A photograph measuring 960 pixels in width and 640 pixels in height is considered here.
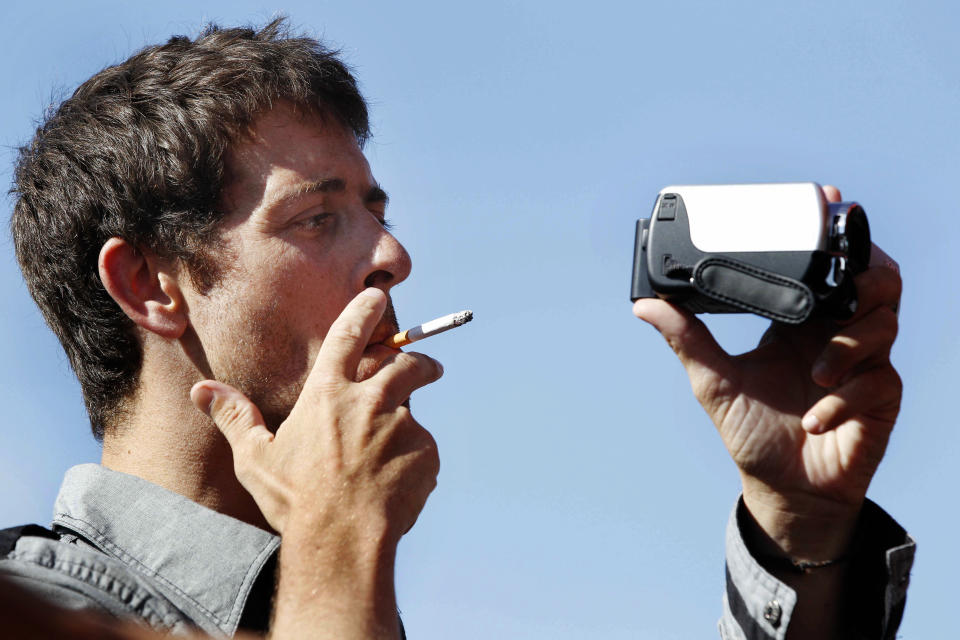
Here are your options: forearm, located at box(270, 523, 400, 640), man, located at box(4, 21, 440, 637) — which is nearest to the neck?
man, located at box(4, 21, 440, 637)

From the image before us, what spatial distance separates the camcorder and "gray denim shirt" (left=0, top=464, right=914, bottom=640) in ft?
2.42

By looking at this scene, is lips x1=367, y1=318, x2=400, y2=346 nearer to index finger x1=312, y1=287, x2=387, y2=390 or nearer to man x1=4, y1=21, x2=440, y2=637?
man x1=4, y1=21, x2=440, y2=637

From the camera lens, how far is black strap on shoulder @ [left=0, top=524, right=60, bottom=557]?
109 inches

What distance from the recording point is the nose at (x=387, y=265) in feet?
11.9

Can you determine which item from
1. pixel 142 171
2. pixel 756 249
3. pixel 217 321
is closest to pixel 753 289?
pixel 756 249

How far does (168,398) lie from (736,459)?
1964 millimetres

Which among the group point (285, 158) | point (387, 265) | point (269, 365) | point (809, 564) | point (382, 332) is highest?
point (285, 158)

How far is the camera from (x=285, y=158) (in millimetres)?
3836

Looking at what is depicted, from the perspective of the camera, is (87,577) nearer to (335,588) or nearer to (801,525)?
(335,588)

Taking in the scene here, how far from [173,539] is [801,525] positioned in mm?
1735

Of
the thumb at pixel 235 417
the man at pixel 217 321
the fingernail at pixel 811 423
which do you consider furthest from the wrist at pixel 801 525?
the thumb at pixel 235 417

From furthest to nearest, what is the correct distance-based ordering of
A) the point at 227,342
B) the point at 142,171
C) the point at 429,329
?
the point at 142,171 → the point at 227,342 → the point at 429,329

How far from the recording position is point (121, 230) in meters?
3.92

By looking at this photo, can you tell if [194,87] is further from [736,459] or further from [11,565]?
[736,459]
